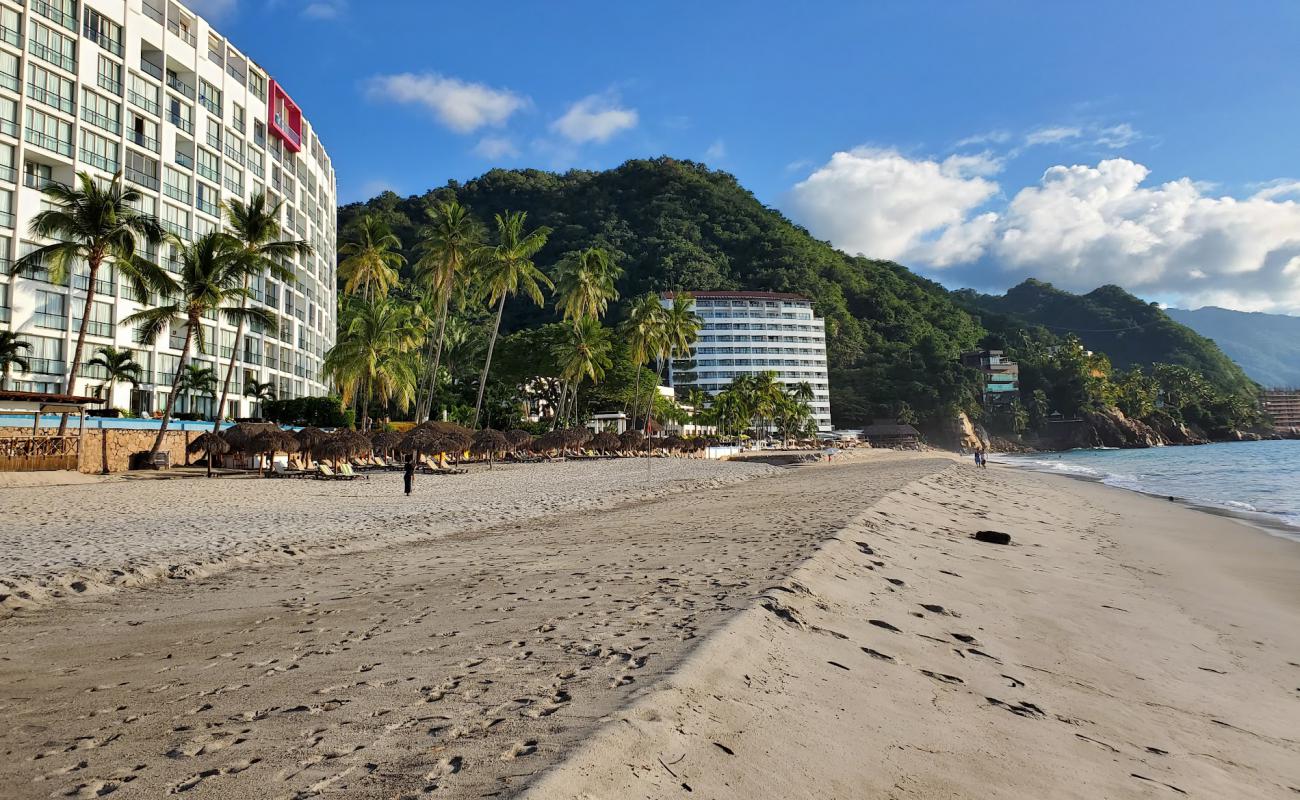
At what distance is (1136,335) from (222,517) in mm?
215206

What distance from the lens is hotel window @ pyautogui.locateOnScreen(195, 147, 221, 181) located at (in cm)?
4374

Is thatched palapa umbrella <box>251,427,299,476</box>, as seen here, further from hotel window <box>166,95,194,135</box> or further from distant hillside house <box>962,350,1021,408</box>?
distant hillside house <box>962,350,1021,408</box>

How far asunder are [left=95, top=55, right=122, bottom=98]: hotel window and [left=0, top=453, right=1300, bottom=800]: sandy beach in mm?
38582

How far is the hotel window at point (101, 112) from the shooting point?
36.8m

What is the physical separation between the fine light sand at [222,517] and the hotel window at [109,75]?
85.3 ft

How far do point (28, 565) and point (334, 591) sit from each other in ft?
15.4

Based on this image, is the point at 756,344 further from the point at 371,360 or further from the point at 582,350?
the point at 371,360

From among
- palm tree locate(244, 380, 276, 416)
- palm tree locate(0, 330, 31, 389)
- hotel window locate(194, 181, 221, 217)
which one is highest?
hotel window locate(194, 181, 221, 217)

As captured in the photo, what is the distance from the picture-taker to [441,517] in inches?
582

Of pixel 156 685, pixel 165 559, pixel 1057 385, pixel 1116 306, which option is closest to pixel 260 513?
pixel 165 559

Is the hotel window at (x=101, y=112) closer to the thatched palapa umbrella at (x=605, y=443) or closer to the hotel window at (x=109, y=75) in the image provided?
the hotel window at (x=109, y=75)

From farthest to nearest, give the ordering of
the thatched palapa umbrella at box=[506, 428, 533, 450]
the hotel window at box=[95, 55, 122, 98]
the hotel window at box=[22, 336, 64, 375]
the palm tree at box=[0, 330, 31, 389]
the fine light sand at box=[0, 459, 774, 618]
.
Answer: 1. the thatched palapa umbrella at box=[506, 428, 533, 450]
2. the hotel window at box=[95, 55, 122, 98]
3. the hotel window at box=[22, 336, 64, 375]
4. the palm tree at box=[0, 330, 31, 389]
5. the fine light sand at box=[0, 459, 774, 618]

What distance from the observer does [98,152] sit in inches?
1467

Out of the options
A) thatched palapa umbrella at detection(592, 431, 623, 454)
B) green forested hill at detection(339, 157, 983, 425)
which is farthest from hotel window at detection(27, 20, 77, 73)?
green forested hill at detection(339, 157, 983, 425)
